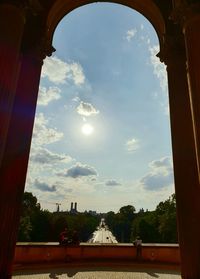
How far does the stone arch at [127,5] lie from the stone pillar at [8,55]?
6348mm

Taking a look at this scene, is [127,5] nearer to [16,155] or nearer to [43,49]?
[43,49]

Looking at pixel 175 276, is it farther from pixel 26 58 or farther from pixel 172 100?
pixel 26 58

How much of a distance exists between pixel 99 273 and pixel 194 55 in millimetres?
14218

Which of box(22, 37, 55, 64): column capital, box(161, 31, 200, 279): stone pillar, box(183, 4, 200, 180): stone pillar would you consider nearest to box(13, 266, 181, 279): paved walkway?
box(161, 31, 200, 279): stone pillar

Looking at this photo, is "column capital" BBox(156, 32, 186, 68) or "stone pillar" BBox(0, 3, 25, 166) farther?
"column capital" BBox(156, 32, 186, 68)

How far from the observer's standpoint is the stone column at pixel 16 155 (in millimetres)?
13156

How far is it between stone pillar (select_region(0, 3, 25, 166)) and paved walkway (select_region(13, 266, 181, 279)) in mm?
9957

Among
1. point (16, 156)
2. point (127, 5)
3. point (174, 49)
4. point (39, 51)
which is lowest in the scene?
point (16, 156)

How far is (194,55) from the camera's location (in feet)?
40.7

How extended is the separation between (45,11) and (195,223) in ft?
55.2

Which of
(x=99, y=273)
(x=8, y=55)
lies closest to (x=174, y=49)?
(x=8, y=55)

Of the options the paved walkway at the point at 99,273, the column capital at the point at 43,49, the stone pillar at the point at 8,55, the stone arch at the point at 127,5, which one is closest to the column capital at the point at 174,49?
the stone arch at the point at 127,5

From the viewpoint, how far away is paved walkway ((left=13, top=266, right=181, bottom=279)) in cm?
1678

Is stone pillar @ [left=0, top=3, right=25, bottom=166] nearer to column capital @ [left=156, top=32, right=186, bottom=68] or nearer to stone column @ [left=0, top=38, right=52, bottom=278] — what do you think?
stone column @ [left=0, top=38, right=52, bottom=278]
